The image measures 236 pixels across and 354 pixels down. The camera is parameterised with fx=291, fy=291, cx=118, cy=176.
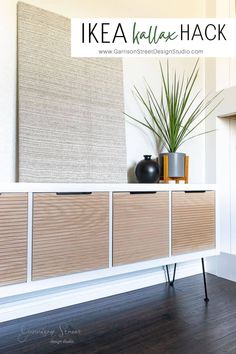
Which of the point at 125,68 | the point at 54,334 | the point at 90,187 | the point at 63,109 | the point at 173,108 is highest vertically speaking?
the point at 125,68

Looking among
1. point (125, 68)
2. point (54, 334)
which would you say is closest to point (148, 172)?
point (125, 68)

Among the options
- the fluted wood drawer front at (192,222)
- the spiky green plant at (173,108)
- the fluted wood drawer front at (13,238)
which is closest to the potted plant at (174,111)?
the spiky green plant at (173,108)

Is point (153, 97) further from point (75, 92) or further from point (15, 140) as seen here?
point (15, 140)

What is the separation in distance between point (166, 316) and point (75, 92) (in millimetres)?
1560

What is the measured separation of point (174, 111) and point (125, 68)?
0.52m

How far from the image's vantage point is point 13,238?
1.37 m

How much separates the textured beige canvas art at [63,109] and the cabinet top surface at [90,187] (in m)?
0.34

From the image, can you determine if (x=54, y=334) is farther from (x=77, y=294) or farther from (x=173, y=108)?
(x=173, y=108)

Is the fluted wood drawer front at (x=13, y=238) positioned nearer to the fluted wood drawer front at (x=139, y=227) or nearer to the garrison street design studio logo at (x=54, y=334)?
the garrison street design studio logo at (x=54, y=334)

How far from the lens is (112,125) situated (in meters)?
2.15

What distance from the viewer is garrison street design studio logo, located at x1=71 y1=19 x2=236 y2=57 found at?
212cm

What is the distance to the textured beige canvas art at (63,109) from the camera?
1796mm

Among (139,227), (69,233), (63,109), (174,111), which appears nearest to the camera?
(69,233)

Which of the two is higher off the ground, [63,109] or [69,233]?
[63,109]
